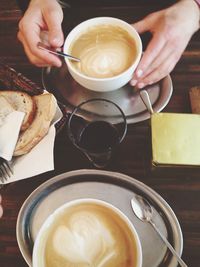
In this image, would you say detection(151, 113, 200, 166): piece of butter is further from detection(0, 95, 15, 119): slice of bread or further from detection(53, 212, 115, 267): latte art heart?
detection(0, 95, 15, 119): slice of bread

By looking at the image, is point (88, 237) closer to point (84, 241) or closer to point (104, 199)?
point (84, 241)

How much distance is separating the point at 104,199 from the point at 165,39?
0.50 metres

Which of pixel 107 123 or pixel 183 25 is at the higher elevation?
pixel 183 25

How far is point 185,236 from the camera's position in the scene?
75 cm

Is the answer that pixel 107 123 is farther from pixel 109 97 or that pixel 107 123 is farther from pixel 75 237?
pixel 75 237

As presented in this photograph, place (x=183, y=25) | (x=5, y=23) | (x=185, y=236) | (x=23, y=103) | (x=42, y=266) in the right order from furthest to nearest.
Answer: (x=5, y=23) → (x=183, y=25) → (x=23, y=103) → (x=185, y=236) → (x=42, y=266)

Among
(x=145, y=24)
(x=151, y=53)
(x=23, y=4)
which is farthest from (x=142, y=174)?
(x=23, y=4)

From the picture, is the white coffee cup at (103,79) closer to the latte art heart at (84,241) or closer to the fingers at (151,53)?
the fingers at (151,53)

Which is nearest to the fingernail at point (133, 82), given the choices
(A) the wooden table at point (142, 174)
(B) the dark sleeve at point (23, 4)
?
(A) the wooden table at point (142, 174)

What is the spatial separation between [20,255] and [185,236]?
39cm

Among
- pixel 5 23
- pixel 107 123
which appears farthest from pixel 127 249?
pixel 5 23

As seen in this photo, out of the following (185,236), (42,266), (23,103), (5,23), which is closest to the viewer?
(42,266)

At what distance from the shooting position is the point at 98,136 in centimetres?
82

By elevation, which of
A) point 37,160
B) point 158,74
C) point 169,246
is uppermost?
point 158,74
